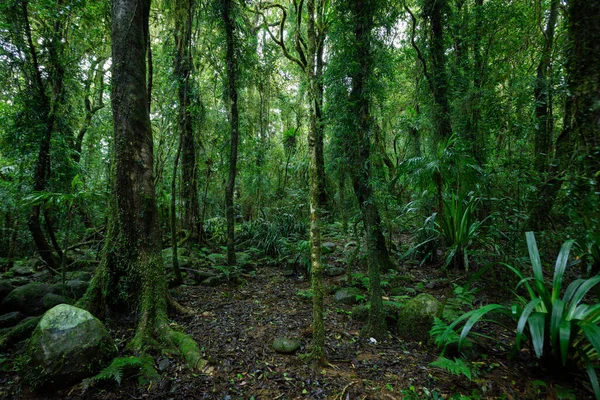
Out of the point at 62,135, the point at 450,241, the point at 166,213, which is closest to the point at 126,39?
the point at 62,135

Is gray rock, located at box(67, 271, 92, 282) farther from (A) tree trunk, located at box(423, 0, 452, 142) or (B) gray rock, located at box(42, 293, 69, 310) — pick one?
(A) tree trunk, located at box(423, 0, 452, 142)

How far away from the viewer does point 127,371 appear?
95.3 inches

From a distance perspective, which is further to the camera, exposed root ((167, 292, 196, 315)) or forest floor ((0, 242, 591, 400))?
exposed root ((167, 292, 196, 315))

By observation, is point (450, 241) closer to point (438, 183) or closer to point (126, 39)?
point (438, 183)

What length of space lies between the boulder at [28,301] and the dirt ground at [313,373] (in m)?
1.48

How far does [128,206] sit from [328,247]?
4.79 meters

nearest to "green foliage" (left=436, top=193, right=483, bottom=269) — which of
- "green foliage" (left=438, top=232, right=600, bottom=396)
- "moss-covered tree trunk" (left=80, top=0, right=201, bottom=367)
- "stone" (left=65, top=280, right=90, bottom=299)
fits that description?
"green foliage" (left=438, top=232, right=600, bottom=396)

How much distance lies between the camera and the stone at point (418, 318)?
3.17 m

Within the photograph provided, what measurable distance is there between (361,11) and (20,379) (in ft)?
17.9

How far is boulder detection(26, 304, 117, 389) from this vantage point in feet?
7.39

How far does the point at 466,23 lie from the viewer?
5.75 meters

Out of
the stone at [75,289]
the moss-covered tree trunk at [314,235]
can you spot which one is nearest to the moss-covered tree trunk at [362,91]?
the moss-covered tree trunk at [314,235]

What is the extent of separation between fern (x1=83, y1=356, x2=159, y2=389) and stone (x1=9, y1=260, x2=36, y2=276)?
5189 mm

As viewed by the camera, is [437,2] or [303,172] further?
[303,172]
